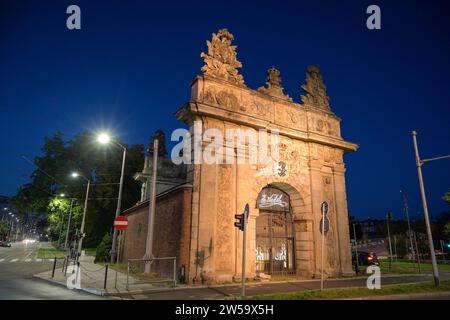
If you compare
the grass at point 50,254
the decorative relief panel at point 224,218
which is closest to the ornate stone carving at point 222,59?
the decorative relief panel at point 224,218

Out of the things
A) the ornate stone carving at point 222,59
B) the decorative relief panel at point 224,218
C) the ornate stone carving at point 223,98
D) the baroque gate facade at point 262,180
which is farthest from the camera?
the ornate stone carving at point 222,59

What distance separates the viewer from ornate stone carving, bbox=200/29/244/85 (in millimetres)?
15750

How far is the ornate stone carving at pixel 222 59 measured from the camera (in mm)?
15750

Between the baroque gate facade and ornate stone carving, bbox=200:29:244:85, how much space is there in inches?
2.2

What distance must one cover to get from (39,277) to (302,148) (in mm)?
15510

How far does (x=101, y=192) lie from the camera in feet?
120

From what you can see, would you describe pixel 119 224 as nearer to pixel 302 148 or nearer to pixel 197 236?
pixel 197 236

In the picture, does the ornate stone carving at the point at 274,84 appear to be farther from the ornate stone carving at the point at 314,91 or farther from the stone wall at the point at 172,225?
the stone wall at the point at 172,225

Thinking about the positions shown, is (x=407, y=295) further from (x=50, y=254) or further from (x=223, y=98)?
(x=50, y=254)

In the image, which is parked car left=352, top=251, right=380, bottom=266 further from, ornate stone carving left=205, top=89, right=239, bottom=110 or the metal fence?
ornate stone carving left=205, top=89, right=239, bottom=110

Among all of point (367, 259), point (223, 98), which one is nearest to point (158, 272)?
point (223, 98)

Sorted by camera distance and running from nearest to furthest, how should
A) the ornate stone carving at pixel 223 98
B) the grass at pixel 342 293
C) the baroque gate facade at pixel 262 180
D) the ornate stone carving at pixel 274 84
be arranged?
1. the grass at pixel 342 293
2. the baroque gate facade at pixel 262 180
3. the ornate stone carving at pixel 223 98
4. the ornate stone carving at pixel 274 84

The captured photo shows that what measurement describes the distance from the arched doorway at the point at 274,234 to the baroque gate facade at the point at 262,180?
0.05 metres
